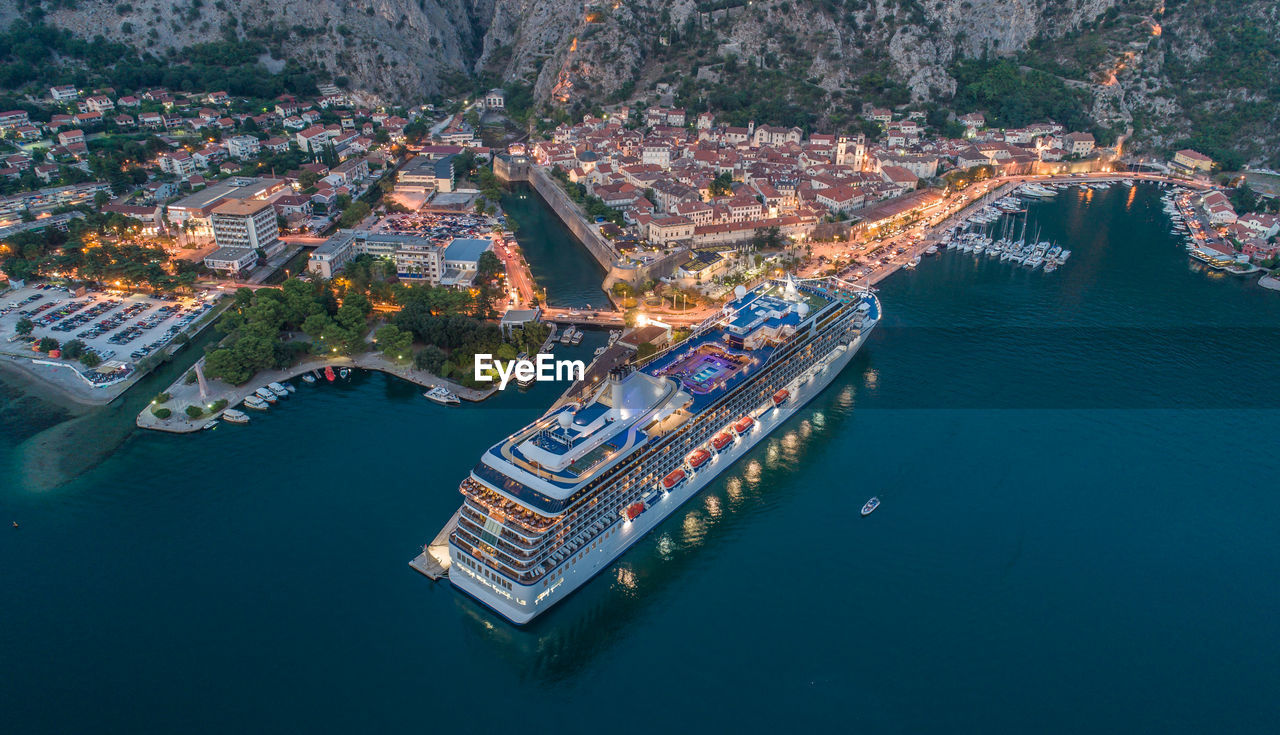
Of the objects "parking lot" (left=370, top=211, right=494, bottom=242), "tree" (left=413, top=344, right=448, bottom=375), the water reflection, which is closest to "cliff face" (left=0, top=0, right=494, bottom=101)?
"parking lot" (left=370, top=211, right=494, bottom=242)

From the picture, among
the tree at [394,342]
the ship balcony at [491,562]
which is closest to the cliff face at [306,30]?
the tree at [394,342]

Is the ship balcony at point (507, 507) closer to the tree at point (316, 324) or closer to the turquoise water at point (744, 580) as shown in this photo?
the turquoise water at point (744, 580)

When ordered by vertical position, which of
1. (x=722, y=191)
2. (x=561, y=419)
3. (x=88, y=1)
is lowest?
(x=561, y=419)

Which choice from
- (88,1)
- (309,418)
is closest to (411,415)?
(309,418)

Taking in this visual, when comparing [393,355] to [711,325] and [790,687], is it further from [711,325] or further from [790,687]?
[790,687]

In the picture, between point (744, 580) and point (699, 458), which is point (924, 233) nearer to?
point (699, 458)

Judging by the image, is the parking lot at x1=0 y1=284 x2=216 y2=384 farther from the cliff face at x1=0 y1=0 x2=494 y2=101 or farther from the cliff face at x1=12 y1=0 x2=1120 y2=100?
the cliff face at x1=0 y1=0 x2=494 y2=101
